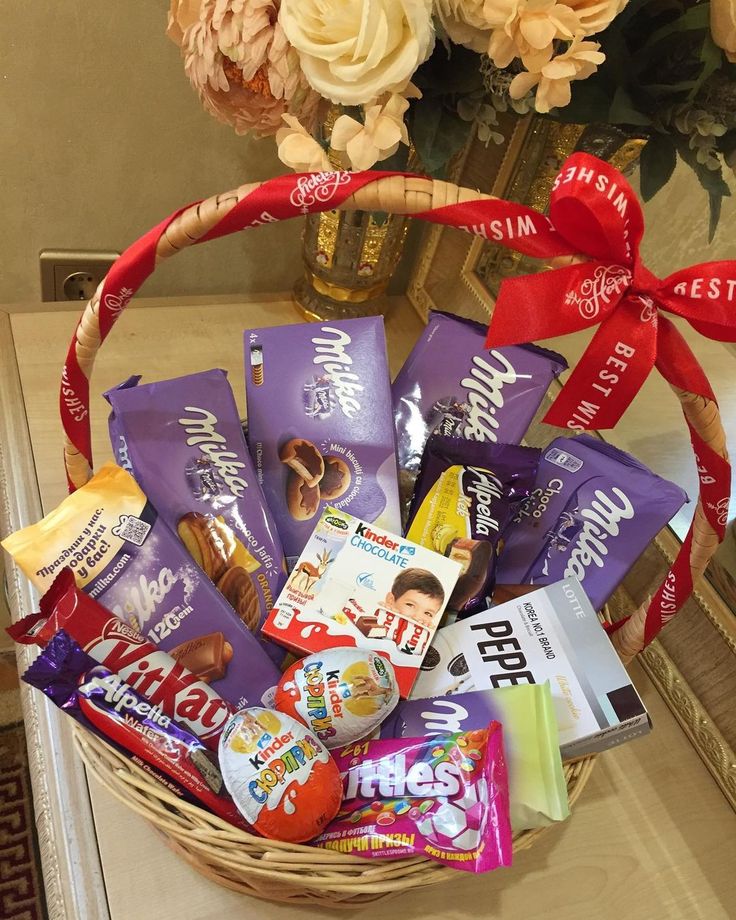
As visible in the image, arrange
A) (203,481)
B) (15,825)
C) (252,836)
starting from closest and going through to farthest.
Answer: (252,836), (203,481), (15,825)

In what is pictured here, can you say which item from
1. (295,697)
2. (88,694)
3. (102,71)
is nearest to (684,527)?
(295,697)

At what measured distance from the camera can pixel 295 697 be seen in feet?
1.77

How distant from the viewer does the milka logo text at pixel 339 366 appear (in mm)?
706

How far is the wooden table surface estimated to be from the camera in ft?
1.78

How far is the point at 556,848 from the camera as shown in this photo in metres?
0.62

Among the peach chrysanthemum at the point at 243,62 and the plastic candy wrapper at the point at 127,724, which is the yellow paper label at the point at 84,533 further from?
the peach chrysanthemum at the point at 243,62

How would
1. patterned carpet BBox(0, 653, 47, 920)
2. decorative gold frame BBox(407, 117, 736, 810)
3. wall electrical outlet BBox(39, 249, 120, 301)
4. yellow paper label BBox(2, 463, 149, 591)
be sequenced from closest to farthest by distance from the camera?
yellow paper label BBox(2, 463, 149, 591) < decorative gold frame BBox(407, 117, 736, 810) < wall electrical outlet BBox(39, 249, 120, 301) < patterned carpet BBox(0, 653, 47, 920)

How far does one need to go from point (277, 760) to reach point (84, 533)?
0.77 feet

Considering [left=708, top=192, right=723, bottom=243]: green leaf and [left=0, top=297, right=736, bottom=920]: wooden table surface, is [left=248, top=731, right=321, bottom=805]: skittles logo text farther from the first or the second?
[left=708, top=192, right=723, bottom=243]: green leaf

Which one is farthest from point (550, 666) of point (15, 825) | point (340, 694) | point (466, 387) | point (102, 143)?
point (15, 825)

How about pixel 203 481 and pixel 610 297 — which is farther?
pixel 203 481

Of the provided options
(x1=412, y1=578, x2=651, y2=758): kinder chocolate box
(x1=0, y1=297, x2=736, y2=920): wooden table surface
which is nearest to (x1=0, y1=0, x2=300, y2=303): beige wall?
(x1=0, y1=297, x2=736, y2=920): wooden table surface

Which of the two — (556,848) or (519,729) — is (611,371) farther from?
(556,848)

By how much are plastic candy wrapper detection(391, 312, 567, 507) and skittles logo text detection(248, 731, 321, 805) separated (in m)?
0.29
